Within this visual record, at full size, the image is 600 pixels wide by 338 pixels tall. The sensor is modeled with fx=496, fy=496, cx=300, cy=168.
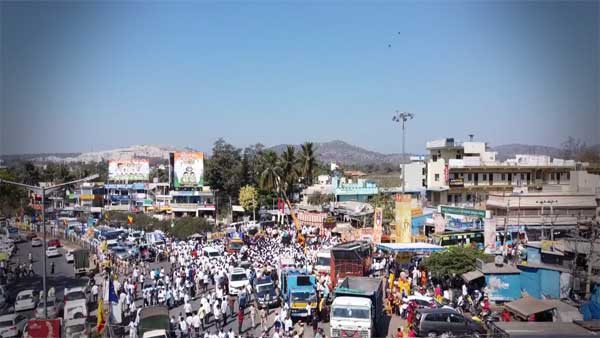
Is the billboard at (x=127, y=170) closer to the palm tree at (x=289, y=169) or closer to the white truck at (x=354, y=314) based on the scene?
the palm tree at (x=289, y=169)

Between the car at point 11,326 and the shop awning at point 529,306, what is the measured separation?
14.5 m

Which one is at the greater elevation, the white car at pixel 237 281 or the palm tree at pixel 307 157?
the palm tree at pixel 307 157

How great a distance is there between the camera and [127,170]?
6338 centimetres

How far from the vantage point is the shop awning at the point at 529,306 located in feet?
44.8

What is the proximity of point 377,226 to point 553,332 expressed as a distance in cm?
1705

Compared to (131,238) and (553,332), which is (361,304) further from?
(131,238)

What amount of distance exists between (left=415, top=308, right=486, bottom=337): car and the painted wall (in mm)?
4231

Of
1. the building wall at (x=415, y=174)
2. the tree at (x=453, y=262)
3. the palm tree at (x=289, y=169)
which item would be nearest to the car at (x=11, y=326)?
the tree at (x=453, y=262)

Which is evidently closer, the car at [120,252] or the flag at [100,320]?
the flag at [100,320]

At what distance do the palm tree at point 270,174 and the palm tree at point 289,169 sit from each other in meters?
0.78

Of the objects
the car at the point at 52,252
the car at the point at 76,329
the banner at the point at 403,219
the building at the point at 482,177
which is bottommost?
the car at the point at 52,252

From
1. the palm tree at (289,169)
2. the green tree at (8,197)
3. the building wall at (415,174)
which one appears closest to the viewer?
the green tree at (8,197)

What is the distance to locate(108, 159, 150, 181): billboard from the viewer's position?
207 feet

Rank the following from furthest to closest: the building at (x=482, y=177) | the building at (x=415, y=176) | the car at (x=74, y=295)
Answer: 1. the building at (x=415, y=176)
2. the building at (x=482, y=177)
3. the car at (x=74, y=295)
